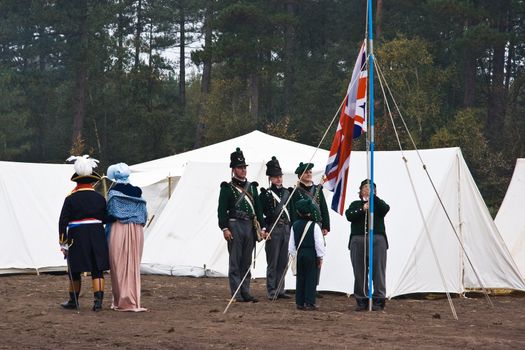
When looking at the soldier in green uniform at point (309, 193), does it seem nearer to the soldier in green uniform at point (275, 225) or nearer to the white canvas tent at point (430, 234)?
the soldier in green uniform at point (275, 225)

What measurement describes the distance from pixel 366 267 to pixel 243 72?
29283 mm

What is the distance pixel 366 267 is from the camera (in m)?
10.8

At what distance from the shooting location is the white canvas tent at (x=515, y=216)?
13758mm

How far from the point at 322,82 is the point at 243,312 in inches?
1154

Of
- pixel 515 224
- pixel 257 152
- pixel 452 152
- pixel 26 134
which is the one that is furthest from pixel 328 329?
pixel 26 134

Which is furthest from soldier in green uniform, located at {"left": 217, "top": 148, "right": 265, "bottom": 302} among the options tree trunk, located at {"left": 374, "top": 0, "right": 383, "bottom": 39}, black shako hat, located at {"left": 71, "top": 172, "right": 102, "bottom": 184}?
tree trunk, located at {"left": 374, "top": 0, "right": 383, "bottom": 39}

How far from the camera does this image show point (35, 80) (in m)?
44.0

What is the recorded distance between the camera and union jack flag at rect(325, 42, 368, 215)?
10.4 metres

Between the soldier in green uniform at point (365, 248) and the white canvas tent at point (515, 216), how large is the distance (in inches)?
140

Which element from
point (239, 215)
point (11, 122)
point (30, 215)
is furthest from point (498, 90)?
point (239, 215)

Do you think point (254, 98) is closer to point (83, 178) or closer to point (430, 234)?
point (430, 234)

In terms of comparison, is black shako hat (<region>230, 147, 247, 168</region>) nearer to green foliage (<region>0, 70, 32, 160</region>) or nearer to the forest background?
the forest background

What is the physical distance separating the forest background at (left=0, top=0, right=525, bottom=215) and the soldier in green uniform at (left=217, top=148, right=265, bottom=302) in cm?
1986

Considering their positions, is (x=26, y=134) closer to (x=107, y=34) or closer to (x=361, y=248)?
(x=107, y=34)
